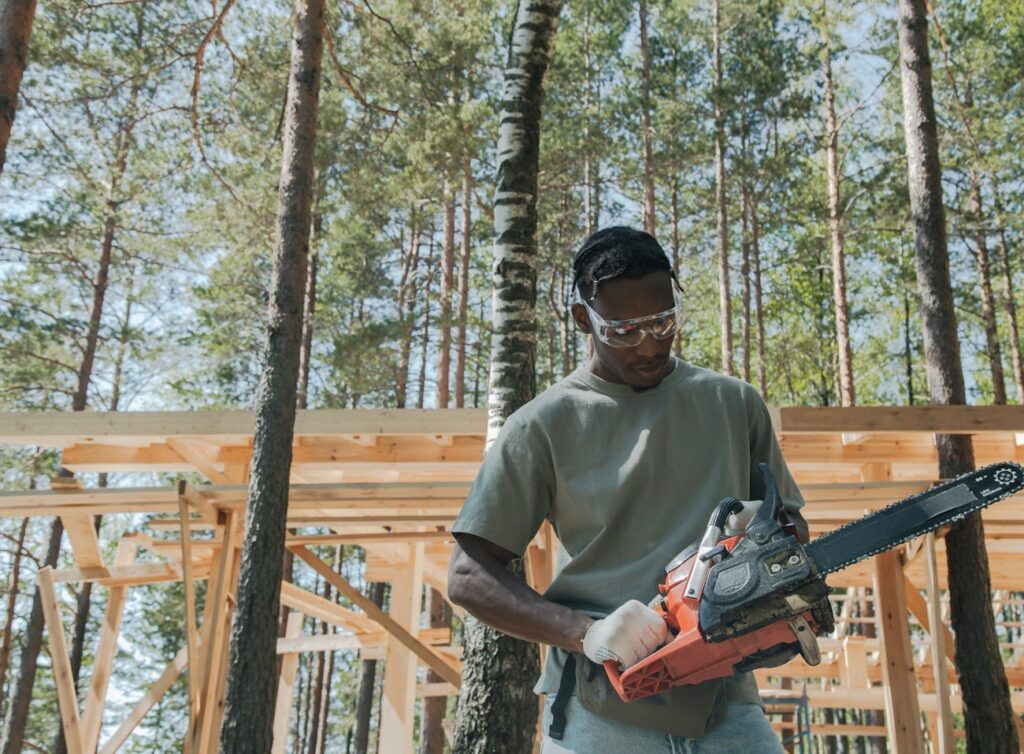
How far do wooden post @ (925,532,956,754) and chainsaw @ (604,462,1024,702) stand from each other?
5493mm

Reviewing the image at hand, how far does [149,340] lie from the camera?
20703 millimetres

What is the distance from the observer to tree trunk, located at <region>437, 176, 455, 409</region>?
59.9ft

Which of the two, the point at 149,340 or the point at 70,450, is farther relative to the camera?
the point at 149,340

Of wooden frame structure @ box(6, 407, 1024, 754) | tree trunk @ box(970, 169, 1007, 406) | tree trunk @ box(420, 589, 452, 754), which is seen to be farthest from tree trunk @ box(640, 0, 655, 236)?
wooden frame structure @ box(6, 407, 1024, 754)

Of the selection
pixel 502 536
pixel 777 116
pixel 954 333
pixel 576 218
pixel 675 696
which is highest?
pixel 777 116

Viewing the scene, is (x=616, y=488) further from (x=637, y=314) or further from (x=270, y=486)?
(x=270, y=486)

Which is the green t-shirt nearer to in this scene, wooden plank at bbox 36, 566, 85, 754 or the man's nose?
the man's nose

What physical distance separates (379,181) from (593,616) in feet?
53.7

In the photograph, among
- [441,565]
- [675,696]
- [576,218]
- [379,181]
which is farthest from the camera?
[576,218]

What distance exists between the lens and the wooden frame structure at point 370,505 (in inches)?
280

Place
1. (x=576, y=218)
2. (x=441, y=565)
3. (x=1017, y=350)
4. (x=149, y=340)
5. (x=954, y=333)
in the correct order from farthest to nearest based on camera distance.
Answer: (x=576, y=218) < (x=149, y=340) < (x=1017, y=350) < (x=441, y=565) < (x=954, y=333)

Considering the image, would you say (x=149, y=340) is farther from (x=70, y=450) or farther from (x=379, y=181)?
(x=70, y=450)

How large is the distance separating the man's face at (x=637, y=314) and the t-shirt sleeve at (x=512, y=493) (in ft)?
0.81

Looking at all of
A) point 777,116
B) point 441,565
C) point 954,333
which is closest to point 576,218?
point 777,116
